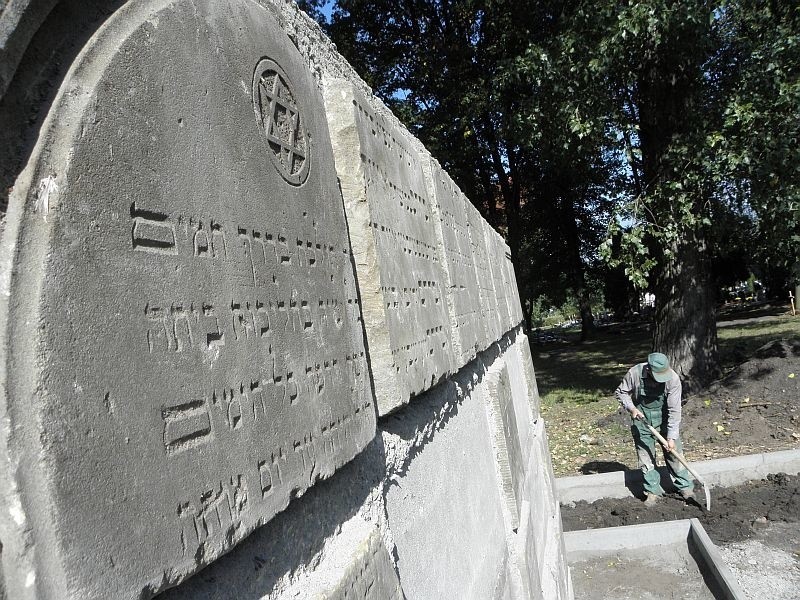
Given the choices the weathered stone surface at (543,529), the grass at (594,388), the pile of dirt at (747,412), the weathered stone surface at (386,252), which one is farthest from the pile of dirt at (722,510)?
the weathered stone surface at (386,252)

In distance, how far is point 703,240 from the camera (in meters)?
11.2

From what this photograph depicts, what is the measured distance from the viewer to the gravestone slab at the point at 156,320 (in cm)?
64

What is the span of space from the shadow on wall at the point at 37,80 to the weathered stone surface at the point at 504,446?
2402mm

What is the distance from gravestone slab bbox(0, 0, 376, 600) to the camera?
2.09ft

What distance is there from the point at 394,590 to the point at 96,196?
94cm

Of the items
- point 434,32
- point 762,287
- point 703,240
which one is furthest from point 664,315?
point 762,287

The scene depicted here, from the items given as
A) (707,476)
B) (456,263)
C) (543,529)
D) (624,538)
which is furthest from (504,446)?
(707,476)

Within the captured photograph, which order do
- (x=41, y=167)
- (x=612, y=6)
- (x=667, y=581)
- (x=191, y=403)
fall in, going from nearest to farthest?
(x=41, y=167) < (x=191, y=403) < (x=667, y=581) < (x=612, y=6)

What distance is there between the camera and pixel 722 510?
6.80 meters

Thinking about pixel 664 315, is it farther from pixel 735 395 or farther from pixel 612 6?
pixel 612 6

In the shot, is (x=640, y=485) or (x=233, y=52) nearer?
(x=233, y=52)

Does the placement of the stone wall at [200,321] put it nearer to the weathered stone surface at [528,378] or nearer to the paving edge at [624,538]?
the weathered stone surface at [528,378]

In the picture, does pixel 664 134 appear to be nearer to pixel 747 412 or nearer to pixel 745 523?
pixel 747 412

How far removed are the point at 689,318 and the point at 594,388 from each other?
289 cm
